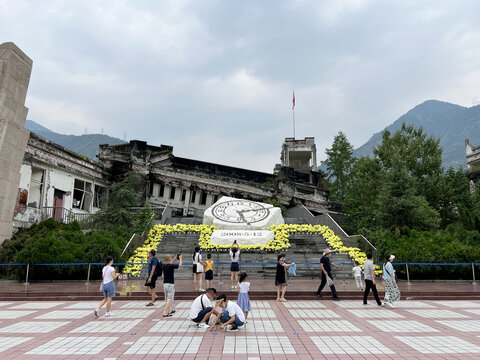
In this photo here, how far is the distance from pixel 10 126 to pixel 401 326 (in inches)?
666

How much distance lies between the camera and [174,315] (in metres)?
8.43

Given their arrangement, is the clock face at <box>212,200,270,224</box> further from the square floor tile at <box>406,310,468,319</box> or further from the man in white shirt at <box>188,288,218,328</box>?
the man in white shirt at <box>188,288,218,328</box>

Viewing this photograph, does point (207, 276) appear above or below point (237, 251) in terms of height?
below

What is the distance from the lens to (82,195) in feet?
78.7

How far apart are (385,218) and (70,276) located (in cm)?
1557

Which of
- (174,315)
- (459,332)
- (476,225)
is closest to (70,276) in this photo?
(174,315)

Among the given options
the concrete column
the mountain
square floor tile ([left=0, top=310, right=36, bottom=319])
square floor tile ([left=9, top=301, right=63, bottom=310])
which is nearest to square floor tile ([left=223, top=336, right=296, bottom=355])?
square floor tile ([left=0, top=310, right=36, bottom=319])

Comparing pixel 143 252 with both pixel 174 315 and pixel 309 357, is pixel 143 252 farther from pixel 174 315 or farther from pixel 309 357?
pixel 309 357

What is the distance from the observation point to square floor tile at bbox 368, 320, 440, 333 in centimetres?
693

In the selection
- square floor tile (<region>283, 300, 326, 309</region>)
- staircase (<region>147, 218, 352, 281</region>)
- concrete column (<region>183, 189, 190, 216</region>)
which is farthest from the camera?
concrete column (<region>183, 189, 190, 216</region>)

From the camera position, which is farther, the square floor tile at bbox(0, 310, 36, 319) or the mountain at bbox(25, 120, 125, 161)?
the mountain at bbox(25, 120, 125, 161)

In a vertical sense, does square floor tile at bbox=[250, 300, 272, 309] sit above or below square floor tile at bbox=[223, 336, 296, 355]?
above

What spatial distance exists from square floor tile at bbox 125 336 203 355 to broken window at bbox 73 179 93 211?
19508 millimetres

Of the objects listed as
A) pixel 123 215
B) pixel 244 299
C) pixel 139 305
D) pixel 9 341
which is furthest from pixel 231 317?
pixel 123 215
